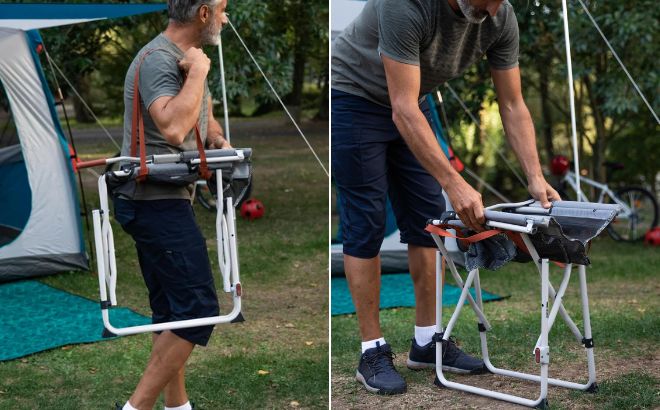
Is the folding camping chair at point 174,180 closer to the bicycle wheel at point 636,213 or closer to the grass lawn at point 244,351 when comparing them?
the grass lawn at point 244,351

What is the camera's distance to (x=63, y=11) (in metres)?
5.09

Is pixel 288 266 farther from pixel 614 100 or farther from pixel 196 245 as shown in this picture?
pixel 196 245

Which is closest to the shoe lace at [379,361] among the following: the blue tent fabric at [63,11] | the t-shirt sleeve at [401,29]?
the t-shirt sleeve at [401,29]

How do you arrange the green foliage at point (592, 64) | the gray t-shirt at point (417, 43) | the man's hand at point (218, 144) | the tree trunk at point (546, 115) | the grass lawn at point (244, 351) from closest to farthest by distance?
the gray t-shirt at point (417, 43)
the man's hand at point (218, 144)
the grass lawn at point (244, 351)
the green foliage at point (592, 64)
the tree trunk at point (546, 115)

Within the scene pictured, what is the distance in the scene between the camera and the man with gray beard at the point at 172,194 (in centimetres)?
256

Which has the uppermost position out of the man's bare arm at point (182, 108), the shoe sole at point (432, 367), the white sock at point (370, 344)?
the man's bare arm at point (182, 108)

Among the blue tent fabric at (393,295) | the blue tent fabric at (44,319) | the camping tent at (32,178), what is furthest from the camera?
the camping tent at (32,178)

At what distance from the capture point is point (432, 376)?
10.6 feet

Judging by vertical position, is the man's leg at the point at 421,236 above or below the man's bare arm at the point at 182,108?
below

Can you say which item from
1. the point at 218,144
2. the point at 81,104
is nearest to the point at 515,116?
the point at 218,144

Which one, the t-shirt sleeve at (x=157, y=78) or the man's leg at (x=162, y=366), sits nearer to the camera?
the t-shirt sleeve at (x=157, y=78)

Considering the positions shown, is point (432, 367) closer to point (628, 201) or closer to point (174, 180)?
point (174, 180)

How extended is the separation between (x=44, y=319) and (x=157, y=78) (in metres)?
2.53

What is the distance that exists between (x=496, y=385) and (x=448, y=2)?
1.24 meters
